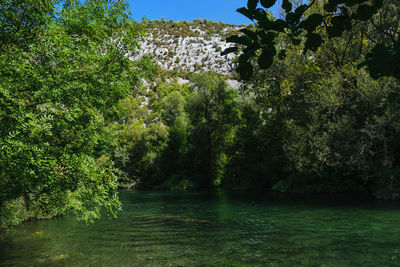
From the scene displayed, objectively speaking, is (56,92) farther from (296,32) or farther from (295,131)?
(295,131)

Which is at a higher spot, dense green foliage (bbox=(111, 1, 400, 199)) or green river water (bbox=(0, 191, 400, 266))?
dense green foliage (bbox=(111, 1, 400, 199))

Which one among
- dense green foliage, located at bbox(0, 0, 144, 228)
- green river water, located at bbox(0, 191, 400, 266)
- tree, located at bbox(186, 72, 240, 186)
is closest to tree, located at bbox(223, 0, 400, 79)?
dense green foliage, located at bbox(0, 0, 144, 228)

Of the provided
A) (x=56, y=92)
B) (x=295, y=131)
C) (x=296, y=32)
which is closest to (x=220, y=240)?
(x=56, y=92)

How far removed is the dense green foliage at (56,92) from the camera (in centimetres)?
802

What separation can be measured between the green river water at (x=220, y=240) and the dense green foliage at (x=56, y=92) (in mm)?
2045

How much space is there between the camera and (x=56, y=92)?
327 inches

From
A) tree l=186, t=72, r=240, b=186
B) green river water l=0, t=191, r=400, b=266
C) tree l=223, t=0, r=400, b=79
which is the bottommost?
green river water l=0, t=191, r=400, b=266

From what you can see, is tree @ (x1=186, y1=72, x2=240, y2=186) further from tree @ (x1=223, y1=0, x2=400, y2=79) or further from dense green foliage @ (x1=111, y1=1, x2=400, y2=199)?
tree @ (x1=223, y1=0, x2=400, y2=79)

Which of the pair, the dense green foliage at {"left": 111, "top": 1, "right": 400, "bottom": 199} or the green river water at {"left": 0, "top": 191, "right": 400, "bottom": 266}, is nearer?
the green river water at {"left": 0, "top": 191, "right": 400, "bottom": 266}

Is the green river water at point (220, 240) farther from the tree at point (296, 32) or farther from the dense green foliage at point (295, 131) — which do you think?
the tree at point (296, 32)

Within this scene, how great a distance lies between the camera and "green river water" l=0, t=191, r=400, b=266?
1057 centimetres

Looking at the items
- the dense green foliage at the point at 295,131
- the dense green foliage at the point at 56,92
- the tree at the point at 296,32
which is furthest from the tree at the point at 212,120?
the tree at the point at 296,32

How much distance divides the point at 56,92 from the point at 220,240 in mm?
8926

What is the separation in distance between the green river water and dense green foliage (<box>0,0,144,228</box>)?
2.05m
